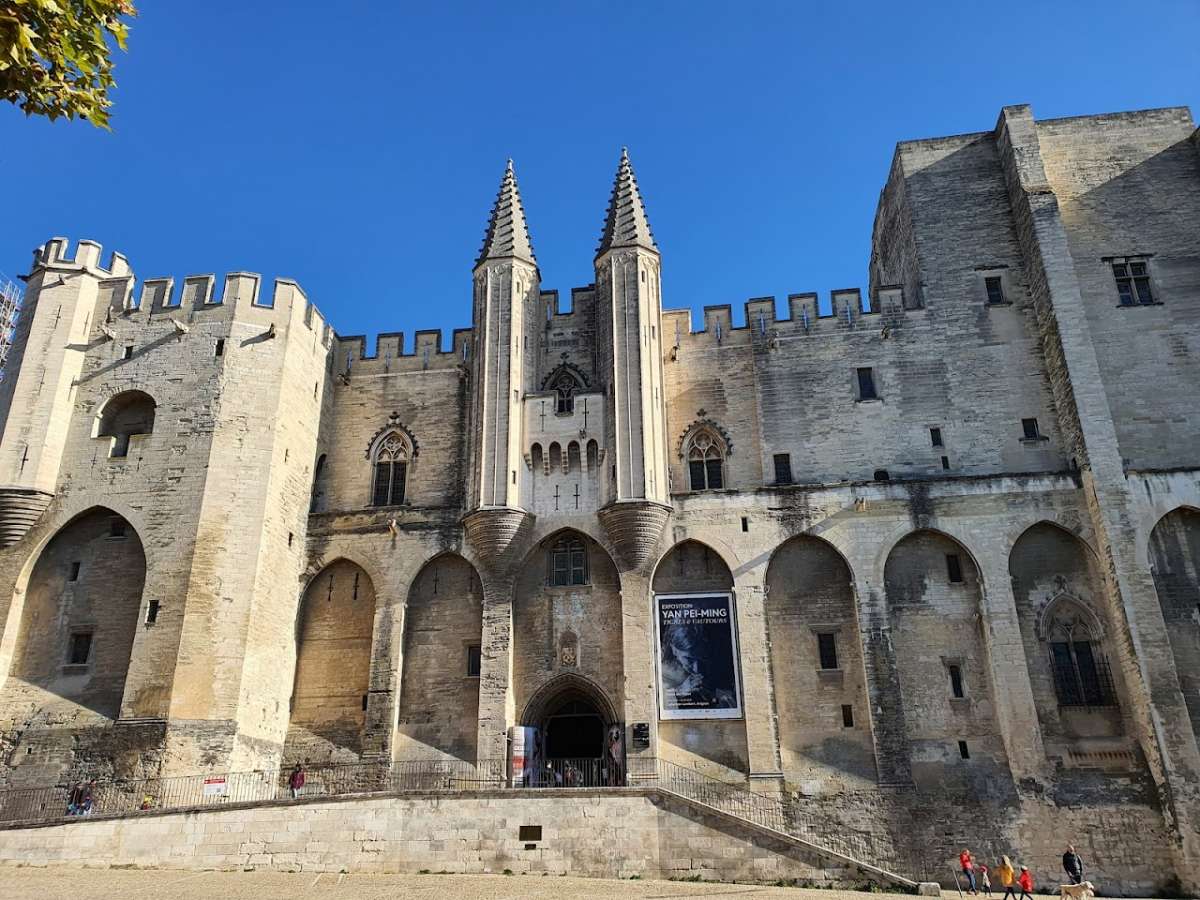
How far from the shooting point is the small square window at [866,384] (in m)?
25.0

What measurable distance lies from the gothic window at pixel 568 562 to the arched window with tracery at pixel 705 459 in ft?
11.7

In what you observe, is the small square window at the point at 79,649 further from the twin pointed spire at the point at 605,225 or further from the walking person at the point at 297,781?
the twin pointed spire at the point at 605,225

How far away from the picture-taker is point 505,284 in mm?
25469

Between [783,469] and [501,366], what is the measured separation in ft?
25.0

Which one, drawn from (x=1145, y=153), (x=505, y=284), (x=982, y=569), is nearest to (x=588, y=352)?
(x=505, y=284)

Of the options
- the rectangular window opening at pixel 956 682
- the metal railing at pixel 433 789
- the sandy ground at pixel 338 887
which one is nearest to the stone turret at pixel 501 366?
the metal railing at pixel 433 789

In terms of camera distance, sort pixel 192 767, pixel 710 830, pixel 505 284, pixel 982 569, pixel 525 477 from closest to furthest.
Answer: pixel 710 830
pixel 192 767
pixel 982 569
pixel 525 477
pixel 505 284

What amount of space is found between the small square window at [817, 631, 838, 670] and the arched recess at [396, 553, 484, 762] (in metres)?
7.84

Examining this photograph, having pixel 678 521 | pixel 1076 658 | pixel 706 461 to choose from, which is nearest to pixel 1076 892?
pixel 1076 658

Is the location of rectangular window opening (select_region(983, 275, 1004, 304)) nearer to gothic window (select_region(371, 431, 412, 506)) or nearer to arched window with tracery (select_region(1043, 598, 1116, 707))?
arched window with tracery (select_region(1043, 598, 1116, 707))

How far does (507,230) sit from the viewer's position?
2641cm

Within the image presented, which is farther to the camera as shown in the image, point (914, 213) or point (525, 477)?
point (914, 213)

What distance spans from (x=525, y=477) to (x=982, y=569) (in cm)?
1077

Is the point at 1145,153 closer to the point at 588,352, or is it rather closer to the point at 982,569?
the point at 982,569
